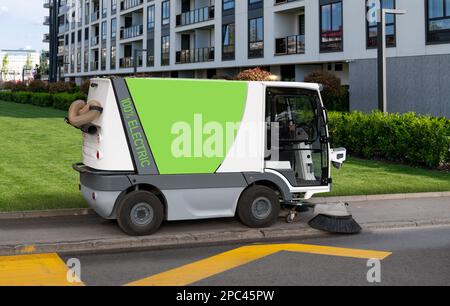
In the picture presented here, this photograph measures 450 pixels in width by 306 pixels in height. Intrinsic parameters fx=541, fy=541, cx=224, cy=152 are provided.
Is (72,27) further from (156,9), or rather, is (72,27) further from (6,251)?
(6,251)

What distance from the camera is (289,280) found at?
5871 mm

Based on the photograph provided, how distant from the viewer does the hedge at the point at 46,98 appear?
37094 mm

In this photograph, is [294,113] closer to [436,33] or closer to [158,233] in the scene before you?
[158,233]

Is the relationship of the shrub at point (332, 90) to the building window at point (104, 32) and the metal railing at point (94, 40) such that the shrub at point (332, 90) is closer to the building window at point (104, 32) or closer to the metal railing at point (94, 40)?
the building window at point (104, 32)

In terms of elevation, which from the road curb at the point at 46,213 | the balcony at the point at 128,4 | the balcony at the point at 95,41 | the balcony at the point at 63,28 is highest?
the balcony at the point at 63,28

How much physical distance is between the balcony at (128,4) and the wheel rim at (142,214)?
144ft

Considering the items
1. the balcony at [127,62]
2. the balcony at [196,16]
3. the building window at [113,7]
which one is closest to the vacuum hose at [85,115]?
the balcony at [196,16]

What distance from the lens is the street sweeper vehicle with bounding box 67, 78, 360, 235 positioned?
7.65m

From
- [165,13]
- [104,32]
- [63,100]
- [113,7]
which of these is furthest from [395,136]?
[104,32]
